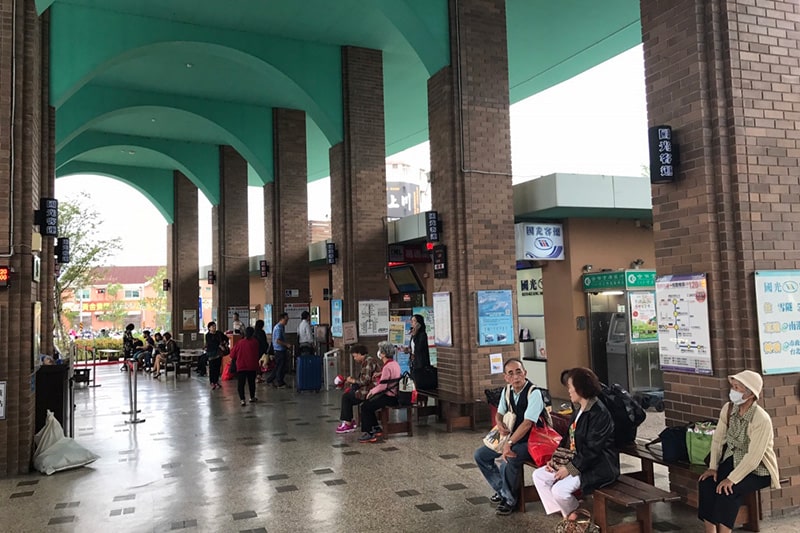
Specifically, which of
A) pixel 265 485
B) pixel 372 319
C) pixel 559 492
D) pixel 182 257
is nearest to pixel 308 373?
pixel 372 319

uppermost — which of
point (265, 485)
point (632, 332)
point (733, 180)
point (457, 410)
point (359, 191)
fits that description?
point (359, 191)

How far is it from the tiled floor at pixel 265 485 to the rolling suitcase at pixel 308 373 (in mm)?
3035

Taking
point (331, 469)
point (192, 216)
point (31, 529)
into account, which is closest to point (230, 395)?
point (331, 469)

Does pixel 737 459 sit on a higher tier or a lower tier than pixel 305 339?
lower

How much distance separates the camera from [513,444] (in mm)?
4820

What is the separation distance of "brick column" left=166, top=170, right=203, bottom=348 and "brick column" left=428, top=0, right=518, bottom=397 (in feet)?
50.8

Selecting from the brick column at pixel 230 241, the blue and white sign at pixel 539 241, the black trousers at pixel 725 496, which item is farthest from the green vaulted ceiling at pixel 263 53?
the black trousers at pixel 725 496

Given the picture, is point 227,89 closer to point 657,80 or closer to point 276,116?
point 276,116

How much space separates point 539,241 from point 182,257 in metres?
15.9

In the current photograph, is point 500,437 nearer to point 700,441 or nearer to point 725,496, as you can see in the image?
point 700,441

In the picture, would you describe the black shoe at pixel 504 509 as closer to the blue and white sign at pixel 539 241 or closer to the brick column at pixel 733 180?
the brick column at pixel 733 180

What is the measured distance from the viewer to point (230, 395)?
12055 millimetres

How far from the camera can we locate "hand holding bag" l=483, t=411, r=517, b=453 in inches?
194

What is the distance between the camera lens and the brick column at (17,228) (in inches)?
246
